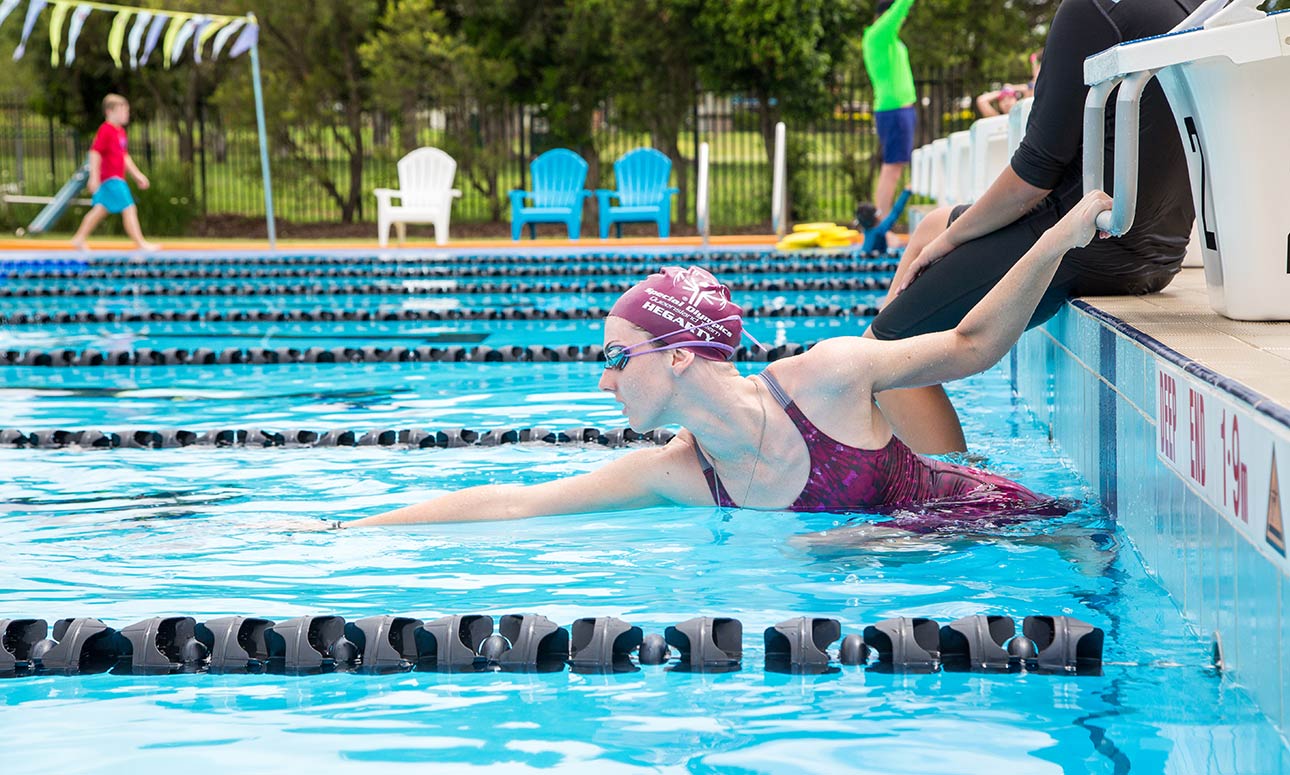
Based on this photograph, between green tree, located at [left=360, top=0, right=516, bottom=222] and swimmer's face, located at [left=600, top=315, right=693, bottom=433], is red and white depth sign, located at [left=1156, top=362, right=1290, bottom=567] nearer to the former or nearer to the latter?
swimmer's face, located at [left=600, top=315, right=693, bottom=433]

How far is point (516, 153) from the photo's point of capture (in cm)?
2089

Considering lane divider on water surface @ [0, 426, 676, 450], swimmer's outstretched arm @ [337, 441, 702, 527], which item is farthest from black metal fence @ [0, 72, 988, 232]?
swimmer's outstretched arm @ [337, 441, 702, 527]

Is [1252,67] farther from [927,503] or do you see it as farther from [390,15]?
[390,15]

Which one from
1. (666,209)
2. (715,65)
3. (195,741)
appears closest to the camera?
(195,741)

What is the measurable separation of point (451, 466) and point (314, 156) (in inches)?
706

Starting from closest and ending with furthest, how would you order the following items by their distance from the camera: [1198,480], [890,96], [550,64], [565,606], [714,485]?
[1198,480] → [565,606] → [714,485] → [890,96] → [550,64]

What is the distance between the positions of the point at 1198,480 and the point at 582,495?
1537mm

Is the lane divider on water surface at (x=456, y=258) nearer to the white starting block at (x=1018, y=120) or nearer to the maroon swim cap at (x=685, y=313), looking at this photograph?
the white starting block at (x=1018, y=120)

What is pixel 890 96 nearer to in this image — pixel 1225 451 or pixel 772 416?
pixel 772 416

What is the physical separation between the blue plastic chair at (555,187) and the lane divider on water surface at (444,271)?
3810 mm

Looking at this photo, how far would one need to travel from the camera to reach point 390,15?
19.6m

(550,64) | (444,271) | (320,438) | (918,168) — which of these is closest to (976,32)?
(550,64)

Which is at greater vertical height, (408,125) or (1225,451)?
(408,125)

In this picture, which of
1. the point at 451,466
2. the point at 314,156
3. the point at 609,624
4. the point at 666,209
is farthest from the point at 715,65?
the point at 609,624
